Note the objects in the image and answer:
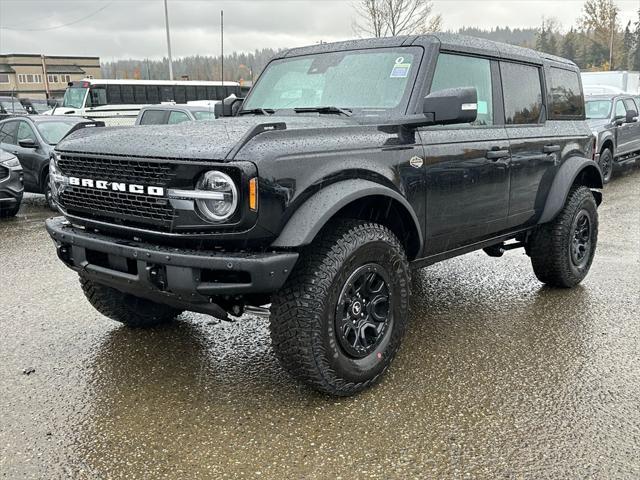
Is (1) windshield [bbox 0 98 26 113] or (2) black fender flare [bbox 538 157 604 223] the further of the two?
(1) windshield [bbox 0 98 26 113]

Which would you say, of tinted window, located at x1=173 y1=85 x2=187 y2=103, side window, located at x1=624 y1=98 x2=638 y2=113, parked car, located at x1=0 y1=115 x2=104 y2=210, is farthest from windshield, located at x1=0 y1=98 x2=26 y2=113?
side window, located at x1=624 y1=98 x2=638 y2=113

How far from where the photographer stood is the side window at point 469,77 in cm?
382

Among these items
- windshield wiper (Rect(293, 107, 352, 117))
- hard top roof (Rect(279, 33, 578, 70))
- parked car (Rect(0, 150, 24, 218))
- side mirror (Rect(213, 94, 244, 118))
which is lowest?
parked car (Rect(0, 150, 24, 218))

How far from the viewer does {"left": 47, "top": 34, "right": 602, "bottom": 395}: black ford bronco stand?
281cm

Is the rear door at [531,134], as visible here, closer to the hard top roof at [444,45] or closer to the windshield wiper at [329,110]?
the hard top roof at [444,45]

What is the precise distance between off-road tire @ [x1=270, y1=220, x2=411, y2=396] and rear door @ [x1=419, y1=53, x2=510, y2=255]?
1.96ft

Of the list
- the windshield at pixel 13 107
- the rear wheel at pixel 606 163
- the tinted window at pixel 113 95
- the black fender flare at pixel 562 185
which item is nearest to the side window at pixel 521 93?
the black fender flare at pixel 562 185

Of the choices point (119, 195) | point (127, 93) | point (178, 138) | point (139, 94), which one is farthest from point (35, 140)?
point (139, 94)

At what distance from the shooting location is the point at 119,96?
2555 cm

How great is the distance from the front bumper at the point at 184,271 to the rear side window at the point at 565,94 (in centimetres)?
325

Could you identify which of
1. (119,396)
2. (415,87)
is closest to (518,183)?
(415,87)

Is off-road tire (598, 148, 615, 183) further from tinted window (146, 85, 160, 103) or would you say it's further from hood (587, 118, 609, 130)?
tinted window (146, 85, 160, 103)

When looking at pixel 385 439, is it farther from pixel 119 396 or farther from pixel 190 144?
pixel 190 144

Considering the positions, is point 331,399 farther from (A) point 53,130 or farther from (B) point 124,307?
(A) point 53,130
